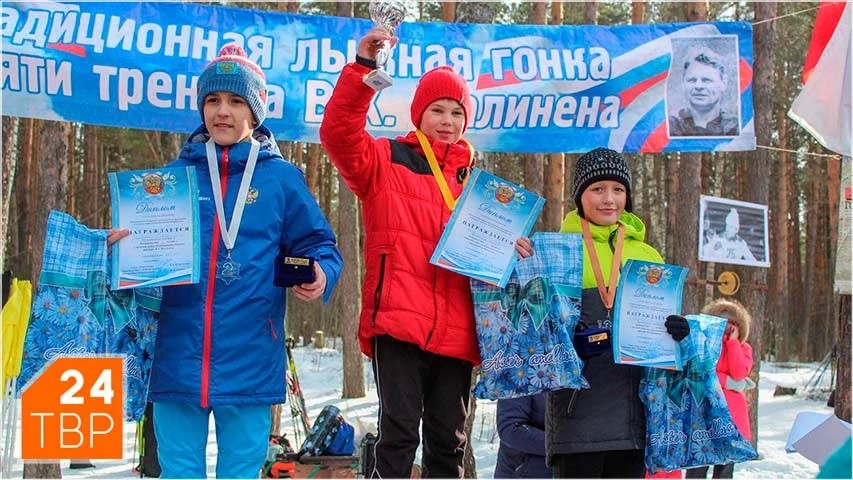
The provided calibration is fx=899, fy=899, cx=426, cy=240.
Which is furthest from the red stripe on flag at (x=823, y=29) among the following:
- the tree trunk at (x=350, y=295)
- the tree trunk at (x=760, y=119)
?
the tree trunk at (x=350, y=295)

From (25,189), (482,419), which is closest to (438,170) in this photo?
(482,419)

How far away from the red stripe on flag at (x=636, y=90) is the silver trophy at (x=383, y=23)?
3.61 m

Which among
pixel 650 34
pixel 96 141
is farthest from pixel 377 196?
pixel 96 141

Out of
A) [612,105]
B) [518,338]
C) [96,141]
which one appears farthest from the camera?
[96,141]

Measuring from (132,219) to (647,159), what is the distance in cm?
2749

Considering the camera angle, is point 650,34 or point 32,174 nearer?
point 650,34

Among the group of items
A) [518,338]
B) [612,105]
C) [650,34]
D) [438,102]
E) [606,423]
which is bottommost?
[606,423]

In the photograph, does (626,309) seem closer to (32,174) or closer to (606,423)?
(606,423)

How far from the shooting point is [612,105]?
21.9ft

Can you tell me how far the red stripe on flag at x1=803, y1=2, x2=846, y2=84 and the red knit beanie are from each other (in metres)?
2.03

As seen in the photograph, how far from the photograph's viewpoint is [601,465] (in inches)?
137

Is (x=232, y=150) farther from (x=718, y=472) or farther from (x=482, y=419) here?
(x=482, y=419)

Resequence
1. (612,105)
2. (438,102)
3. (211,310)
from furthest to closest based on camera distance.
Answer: (612,105) → (438,102) → (211,310)

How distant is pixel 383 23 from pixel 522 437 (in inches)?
81.4
